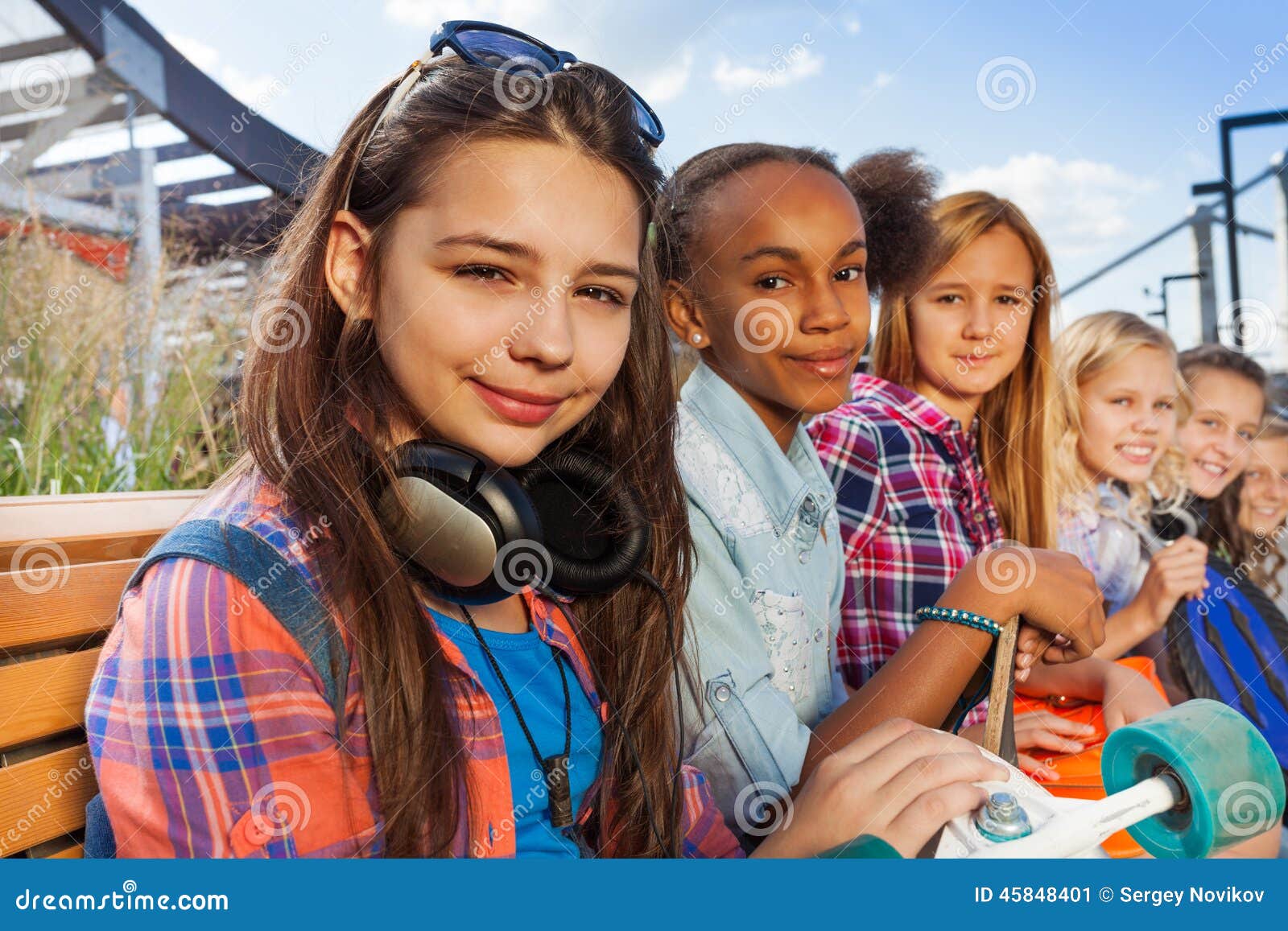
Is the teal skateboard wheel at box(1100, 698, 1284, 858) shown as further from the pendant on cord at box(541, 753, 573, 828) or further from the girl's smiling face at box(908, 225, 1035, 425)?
the girl's smiling face at box(908, 225, 1035, 425)

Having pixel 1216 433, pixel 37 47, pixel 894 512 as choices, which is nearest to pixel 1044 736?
pixel 894 512

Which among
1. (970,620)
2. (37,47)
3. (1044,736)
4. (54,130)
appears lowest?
(1044,736)

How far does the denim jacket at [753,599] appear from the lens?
1392 millimetres

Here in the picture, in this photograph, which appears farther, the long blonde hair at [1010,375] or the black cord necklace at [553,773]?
the long blonde hair at [1010,375]

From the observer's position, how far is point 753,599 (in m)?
1.53

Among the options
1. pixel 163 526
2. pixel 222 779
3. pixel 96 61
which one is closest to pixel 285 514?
pixel 222 779

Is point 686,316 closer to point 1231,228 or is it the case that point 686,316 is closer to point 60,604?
point 60,604

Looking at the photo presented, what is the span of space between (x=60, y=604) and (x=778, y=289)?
1112 mm

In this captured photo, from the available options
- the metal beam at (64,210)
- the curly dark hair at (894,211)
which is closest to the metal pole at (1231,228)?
the curly dark hair at (894,211)

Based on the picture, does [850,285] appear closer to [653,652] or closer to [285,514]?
[653,652]

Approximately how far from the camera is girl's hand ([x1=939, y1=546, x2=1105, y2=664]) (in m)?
1.46

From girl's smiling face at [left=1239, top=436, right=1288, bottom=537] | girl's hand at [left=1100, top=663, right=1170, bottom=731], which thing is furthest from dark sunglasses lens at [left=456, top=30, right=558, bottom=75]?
girl's smiling face at [left=1239, top=436, right=1288, bottom=537]

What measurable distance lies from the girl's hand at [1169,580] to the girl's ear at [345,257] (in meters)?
1.83

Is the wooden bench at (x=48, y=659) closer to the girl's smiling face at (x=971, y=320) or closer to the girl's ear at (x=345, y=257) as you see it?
the girl's ear at (x=345, y=257)
